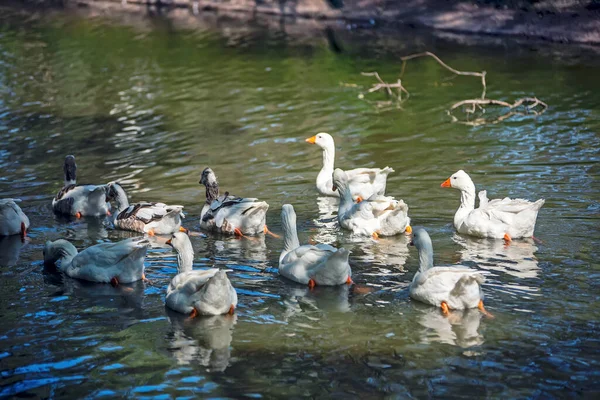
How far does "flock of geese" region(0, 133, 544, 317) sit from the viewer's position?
9633 millimetres

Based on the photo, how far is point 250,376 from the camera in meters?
8.23

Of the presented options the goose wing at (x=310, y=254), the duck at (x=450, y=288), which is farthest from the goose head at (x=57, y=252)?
the duck at (x=450, y=288)

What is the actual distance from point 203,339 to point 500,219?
4.90 m

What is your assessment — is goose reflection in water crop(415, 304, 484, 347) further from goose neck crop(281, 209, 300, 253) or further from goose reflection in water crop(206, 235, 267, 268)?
goose reflection in water crop(206, 235, 267, 268)

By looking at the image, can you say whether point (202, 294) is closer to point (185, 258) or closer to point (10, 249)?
point (185, 258)

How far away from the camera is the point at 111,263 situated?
11008mm

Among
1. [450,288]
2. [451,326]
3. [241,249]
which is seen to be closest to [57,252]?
[241,249]

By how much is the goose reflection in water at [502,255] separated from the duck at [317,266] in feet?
6.12

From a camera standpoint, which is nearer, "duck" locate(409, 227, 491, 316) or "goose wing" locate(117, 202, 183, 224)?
"duck" locate(409, 227, 491, 316)

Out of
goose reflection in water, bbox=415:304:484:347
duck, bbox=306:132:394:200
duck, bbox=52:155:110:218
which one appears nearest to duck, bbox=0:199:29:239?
duck, bbox=52:155:110:218

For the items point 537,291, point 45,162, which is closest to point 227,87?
point 45,162

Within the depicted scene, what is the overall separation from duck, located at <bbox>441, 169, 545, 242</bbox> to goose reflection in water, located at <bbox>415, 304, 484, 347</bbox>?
271 cm

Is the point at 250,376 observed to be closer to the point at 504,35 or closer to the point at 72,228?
the point at 72,228

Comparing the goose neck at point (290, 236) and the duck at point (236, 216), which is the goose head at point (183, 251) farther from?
the duck at point (236, 216)
